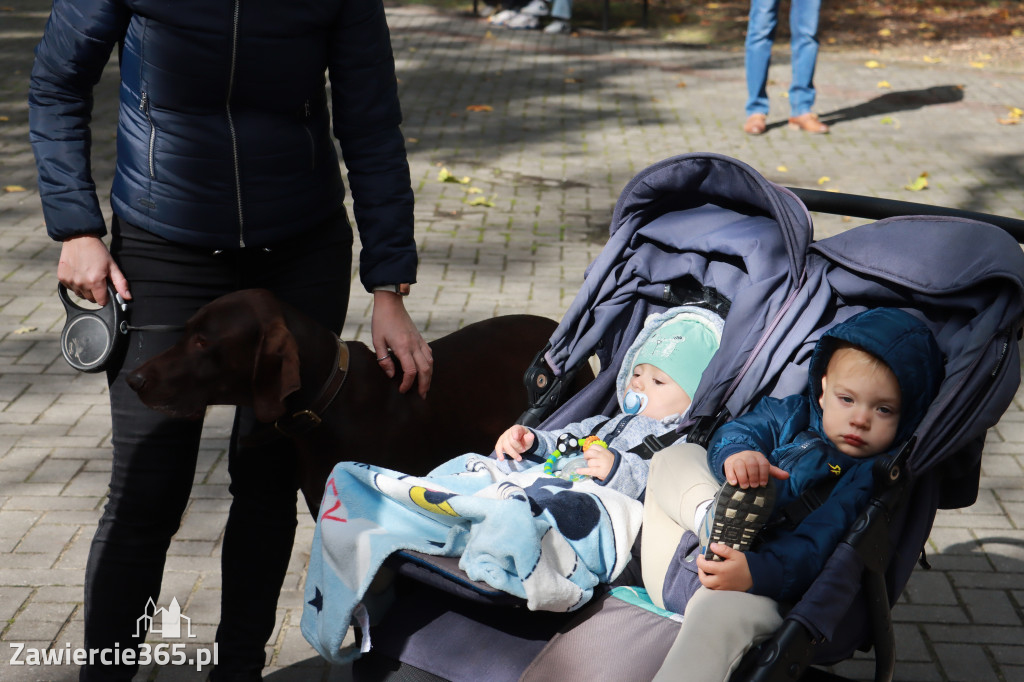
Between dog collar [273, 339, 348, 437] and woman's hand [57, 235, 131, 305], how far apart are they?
1.86 feet

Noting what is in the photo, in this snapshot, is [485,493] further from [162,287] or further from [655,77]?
[655,77]

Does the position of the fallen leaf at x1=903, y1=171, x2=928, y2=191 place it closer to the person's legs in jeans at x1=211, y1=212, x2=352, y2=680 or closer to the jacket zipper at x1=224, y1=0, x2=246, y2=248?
the person's legs in jeans at x1=211, y1=212, x2=352, y2=680

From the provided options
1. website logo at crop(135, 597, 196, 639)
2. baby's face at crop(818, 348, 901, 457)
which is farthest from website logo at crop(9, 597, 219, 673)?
baby's face at crop(818, 348, 901, 457)

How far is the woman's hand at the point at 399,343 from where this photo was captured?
3.04 metres

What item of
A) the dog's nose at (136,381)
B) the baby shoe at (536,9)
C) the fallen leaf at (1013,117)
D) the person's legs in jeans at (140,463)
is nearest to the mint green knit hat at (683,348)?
the person's legs in jeans at (140,463)

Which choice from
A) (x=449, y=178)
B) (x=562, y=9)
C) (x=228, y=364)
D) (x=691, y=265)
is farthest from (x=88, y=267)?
(x=562, y=9)

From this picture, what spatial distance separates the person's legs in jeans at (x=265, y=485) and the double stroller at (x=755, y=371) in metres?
0.69

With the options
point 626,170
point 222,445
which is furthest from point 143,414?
point 626,170

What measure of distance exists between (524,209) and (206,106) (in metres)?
5.68

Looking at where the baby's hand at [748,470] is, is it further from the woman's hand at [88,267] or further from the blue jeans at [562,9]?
the blue jeans at [562,9]

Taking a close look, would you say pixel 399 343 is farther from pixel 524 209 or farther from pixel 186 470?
pixel 524 209

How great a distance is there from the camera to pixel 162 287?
2.83 metres

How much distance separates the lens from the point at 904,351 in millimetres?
2713

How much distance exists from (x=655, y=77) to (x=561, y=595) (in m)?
11.4
